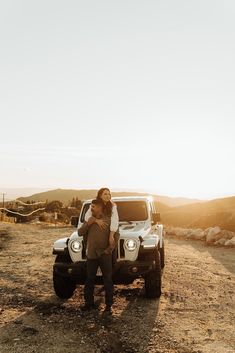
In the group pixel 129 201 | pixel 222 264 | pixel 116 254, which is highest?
pixel 129 201

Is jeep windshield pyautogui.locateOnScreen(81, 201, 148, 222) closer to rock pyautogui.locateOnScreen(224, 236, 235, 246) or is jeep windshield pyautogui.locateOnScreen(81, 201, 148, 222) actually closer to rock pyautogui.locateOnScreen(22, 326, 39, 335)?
rock pyautogui.locateOnScreen(22, 326, 39, 335)

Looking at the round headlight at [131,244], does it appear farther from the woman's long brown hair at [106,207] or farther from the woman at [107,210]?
the woman's long brown hair at [106,207]

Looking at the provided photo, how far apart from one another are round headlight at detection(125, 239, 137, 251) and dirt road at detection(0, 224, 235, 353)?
0.96 metres

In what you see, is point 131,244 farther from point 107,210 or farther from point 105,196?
point 105,196

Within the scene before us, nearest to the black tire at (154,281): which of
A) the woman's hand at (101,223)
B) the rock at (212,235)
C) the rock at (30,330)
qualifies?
the woman's hand at (101,223)

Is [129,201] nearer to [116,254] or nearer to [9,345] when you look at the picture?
[116,254]

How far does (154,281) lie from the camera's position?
758 centimetres

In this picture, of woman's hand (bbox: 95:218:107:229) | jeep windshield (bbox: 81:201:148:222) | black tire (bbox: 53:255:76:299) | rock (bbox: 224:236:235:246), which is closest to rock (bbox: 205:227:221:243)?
rock (bbox: 224:236:235:246)

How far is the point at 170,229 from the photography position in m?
22.7

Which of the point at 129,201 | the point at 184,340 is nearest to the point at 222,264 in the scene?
the point at 129,201

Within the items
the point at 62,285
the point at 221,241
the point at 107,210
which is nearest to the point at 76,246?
the point at 62,285

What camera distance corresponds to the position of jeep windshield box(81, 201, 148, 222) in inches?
367

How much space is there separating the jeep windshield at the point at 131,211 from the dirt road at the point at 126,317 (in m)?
1.40

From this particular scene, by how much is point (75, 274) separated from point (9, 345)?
2.22 metres
